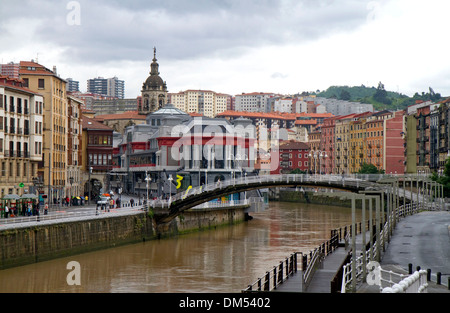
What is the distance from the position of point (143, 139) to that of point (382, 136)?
154 feet

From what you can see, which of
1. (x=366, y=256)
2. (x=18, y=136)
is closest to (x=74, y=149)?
(x=18, y=136)

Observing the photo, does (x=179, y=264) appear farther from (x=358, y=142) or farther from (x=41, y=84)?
(x=358, y=142)

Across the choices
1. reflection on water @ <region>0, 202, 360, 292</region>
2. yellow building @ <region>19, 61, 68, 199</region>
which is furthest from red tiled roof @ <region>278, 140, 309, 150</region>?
reflection on water @ <region>0, 202, 360, 292</region>

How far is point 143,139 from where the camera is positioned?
119 metres

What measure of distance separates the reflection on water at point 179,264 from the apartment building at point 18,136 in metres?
12.4

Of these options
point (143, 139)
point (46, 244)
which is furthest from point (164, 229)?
point (143, 139)

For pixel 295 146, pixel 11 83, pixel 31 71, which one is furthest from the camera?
pixel 295 146

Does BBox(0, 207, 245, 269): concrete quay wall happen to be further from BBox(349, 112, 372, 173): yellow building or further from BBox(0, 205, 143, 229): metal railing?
BBox(349, 112, 372, 173): yellow building

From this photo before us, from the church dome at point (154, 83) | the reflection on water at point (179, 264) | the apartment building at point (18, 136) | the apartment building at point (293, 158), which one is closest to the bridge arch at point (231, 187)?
the reflection on water at point (179, 264)

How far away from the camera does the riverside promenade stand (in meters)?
27.3

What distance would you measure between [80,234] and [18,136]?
55.8 ft

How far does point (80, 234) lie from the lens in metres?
50.1

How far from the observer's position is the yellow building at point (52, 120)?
73.6 m
